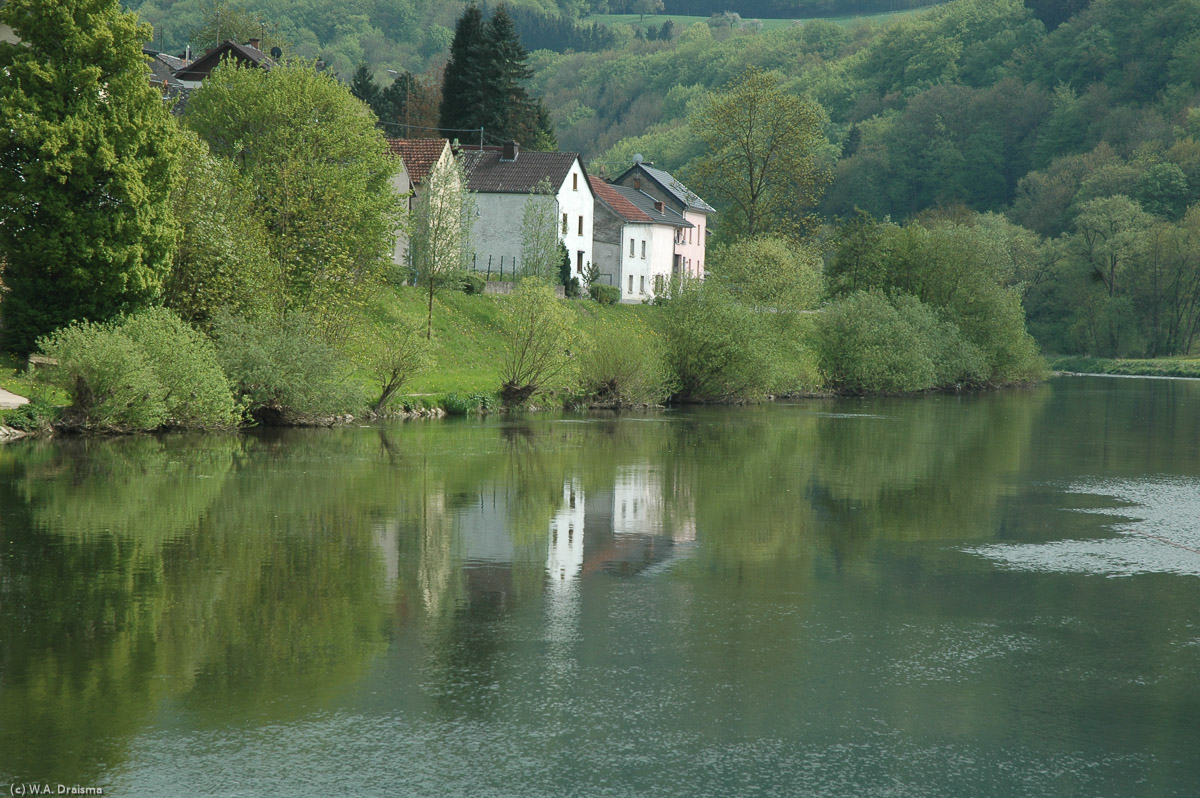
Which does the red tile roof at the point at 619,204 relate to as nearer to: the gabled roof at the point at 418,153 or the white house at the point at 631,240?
the white house at the point at 631,240

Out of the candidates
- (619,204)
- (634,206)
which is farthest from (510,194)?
(634,206)

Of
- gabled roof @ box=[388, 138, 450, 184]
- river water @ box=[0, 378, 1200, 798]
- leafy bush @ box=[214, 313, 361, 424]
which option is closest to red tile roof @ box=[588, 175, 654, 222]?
gabled roof @ box=[388, 138, 450, 184]

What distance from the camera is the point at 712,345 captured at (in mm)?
45594

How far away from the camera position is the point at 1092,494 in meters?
22.4

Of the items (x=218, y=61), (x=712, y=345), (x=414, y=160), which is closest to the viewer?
(x=712, y=345)

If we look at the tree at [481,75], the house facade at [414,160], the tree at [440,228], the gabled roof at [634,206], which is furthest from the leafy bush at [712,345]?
the tree at [481,75]

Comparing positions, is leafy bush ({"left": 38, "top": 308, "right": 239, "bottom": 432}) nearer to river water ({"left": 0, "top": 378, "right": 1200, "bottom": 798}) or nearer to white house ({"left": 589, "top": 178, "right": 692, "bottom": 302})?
river water ({"left": 0, "top": 378, "right": 1200, "bottom": 798})

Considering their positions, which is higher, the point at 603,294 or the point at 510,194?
the point at 510,194

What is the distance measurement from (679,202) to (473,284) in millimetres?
41688

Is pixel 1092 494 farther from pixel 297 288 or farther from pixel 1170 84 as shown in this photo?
pixel 1170 84

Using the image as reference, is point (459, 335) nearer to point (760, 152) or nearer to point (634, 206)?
point (760, 152)

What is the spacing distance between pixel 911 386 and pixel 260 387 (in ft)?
122

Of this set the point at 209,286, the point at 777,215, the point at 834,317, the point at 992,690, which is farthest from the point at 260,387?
the point at 777,215

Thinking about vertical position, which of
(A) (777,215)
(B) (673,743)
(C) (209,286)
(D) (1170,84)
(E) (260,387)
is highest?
(D) (1170,84)
